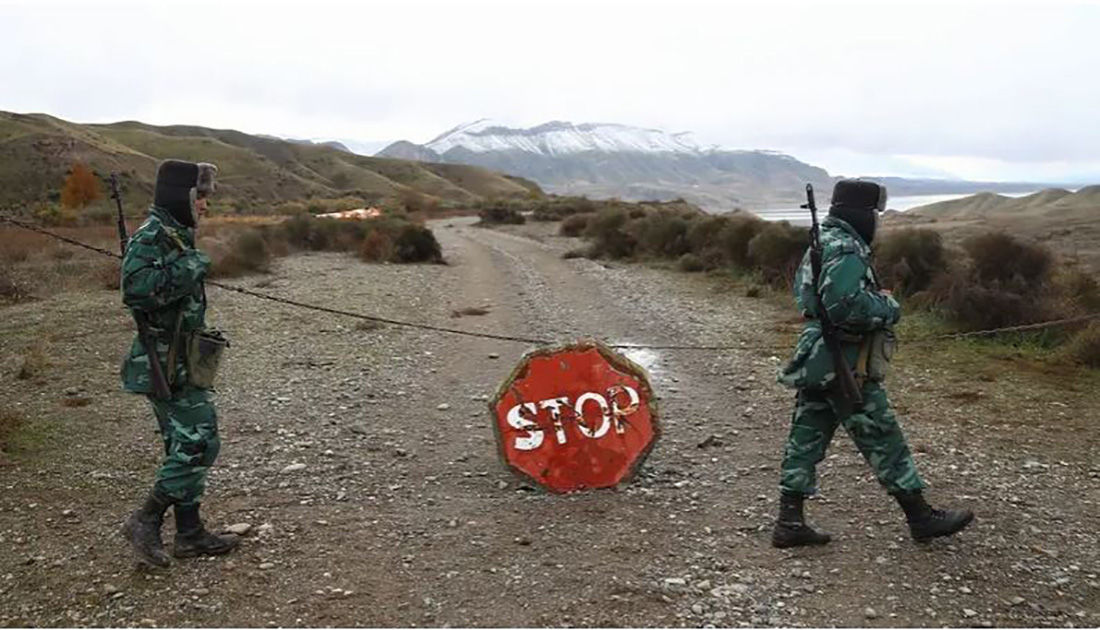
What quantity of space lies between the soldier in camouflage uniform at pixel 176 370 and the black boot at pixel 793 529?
312 cm

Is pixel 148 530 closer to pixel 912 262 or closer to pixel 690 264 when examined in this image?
pixel 912 262

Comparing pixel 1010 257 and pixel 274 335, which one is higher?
pixel 1010 257

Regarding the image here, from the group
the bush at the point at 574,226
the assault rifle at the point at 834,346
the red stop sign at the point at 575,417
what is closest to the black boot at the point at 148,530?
the red stop sign at the point at 575,417

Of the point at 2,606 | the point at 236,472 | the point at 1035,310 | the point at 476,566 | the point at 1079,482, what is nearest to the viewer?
the point at 2,606

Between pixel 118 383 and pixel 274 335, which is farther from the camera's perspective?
pixel 274 335

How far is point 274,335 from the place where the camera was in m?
→ 12.3

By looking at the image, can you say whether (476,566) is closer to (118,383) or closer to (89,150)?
(118,383)

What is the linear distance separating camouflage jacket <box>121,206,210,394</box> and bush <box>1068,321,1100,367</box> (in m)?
8.88

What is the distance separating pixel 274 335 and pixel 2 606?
8.30 m

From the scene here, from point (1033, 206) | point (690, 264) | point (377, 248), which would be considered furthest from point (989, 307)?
point (1033, 206)

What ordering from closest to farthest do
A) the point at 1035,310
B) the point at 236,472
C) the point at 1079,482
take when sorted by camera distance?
the point at 1079,482, the point at 236,472, the point at 1035,310

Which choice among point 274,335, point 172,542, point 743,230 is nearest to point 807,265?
point 172,542

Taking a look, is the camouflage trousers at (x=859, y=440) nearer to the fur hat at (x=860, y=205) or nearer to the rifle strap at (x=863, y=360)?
the rifle strap at (x=863, y=360)

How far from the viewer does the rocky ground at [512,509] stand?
416cm
